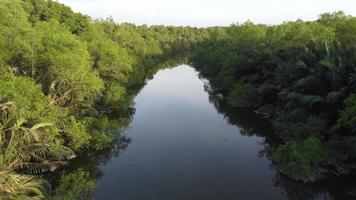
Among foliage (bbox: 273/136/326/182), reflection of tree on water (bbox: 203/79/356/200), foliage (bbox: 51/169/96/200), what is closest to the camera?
foliage (bbox: 51/169/96/200)

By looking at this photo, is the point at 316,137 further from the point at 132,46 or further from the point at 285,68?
the point at 132,46

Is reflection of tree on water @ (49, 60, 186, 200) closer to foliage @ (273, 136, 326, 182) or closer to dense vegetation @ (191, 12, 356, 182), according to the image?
dense vegetation @ (191, 12, 356, 182)

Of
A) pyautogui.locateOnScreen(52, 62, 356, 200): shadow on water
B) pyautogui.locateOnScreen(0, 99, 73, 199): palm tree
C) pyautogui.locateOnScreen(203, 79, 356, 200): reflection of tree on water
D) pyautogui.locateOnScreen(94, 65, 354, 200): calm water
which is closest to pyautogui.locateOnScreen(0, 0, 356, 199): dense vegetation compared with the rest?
pyautogui.locateOnScreen(0, 99, 73, 199): palm tree

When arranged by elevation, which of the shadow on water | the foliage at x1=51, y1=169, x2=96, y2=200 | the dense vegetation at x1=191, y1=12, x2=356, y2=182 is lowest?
the foliage at x1=51, y1=169, x2=96, y2=200

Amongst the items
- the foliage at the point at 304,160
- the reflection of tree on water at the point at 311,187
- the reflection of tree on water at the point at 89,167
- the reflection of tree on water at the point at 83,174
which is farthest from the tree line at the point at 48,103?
the foliage at the point at 304,160

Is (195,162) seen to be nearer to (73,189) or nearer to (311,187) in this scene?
(311,187)

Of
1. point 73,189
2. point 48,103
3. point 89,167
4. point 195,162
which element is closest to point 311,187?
point 195,162
